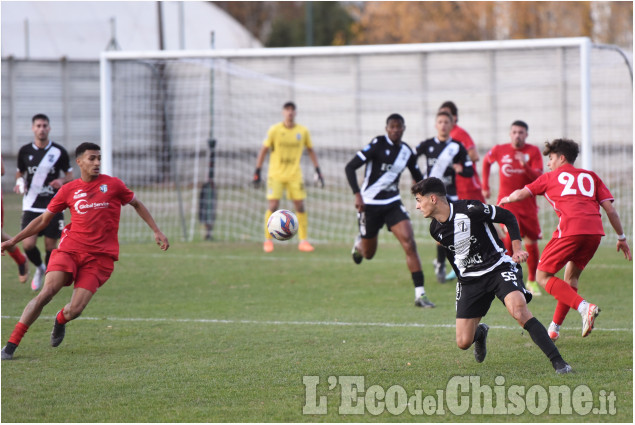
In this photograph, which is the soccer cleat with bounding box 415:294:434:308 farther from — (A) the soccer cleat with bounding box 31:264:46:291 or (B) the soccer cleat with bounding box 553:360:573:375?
(A) the soccer cleat with bounding box 31:264:46:291

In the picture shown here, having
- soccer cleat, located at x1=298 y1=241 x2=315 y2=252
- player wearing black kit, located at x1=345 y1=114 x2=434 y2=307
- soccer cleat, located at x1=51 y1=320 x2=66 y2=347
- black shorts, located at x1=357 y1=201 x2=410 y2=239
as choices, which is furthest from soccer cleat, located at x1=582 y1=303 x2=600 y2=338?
soccer cleat, located at x1=298 y1=241 x2=315 y2=252

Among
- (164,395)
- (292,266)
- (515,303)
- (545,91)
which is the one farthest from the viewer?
(545,91)

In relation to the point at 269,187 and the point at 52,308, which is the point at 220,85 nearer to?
the point at 269,187

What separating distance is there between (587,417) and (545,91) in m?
17.6

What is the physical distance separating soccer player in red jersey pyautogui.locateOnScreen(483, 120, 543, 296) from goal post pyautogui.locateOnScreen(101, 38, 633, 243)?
1.58 m

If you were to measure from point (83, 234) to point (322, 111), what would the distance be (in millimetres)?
14672

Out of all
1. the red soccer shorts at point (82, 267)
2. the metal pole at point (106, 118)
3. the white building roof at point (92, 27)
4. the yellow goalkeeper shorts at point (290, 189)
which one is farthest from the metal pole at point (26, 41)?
the red soccer shorts at point (82, 267)

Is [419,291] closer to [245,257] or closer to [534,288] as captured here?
[534,288]

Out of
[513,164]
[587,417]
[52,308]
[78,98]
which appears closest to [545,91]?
[513,164]

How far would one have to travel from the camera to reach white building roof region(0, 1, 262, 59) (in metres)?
28.8

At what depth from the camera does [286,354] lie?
7.15 metres

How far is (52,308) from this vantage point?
9.40m

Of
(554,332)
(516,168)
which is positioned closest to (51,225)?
(516,168)

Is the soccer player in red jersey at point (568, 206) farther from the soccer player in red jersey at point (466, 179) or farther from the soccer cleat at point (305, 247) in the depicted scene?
the soccer cleat at point (305, 247)
